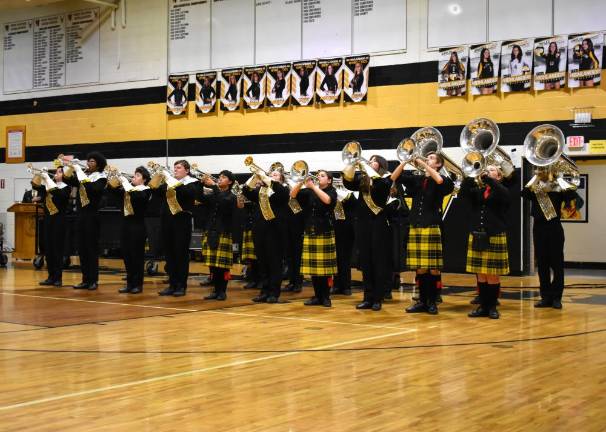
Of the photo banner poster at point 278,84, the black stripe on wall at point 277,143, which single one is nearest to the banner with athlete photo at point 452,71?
the black stripe on wall at point 277,143

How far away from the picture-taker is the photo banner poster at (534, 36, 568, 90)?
44.1 ft

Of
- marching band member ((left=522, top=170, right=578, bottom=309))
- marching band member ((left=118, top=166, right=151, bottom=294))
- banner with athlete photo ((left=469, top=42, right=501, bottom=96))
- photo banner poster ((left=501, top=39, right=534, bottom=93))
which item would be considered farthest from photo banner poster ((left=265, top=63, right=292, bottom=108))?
marching band member ((left=522, top=170, right=578, bottom=309))

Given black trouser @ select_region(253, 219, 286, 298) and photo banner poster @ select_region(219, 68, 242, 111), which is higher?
photo banner poster @ select_region(219, 68, 242, 111)

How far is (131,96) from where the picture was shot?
18578mm

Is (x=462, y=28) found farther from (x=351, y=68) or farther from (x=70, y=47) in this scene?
(x=70, y=47)

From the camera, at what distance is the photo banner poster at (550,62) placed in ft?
44.1

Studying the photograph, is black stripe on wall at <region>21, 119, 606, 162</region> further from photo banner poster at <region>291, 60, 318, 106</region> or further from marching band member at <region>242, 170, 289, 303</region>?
marching band member at <region>242, 170, 289, 303</region>

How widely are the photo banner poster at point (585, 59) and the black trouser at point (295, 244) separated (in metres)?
5.18

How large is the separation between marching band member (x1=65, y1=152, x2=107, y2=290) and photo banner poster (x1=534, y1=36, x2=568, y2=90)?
7.14 metres

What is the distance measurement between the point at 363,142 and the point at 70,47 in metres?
8.13

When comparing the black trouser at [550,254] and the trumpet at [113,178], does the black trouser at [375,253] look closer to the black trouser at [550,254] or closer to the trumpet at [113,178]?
the black trouser at [550,254]

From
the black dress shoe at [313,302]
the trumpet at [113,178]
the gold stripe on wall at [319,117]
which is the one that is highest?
the gold stripe on wall at [319,117]

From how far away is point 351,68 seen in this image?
51.3ft

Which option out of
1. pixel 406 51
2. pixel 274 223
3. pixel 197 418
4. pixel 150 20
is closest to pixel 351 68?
pixel 406 51
